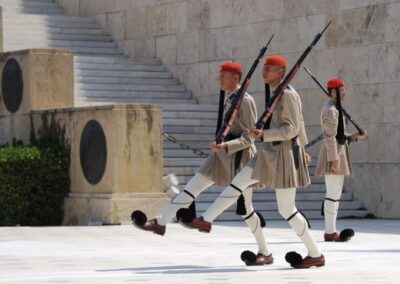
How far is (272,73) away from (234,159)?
932 mm

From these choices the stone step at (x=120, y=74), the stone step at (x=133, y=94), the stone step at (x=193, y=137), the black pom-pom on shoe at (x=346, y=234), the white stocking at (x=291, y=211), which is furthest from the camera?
the stone step at (x=120, y=74)

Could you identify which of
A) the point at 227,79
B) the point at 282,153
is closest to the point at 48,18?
the point at 227,79

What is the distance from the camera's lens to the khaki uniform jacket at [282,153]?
11266 millimetres

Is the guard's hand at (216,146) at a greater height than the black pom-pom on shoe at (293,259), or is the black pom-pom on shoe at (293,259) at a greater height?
the guard's hand at (216,146)

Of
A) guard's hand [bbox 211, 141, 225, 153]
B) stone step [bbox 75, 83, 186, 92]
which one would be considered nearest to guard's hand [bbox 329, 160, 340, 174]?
guard's hand [bbox 211, 141, 225, 153]

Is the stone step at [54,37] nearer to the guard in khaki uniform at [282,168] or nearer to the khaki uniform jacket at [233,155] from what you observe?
the khaki uniform jacket at [233,155]

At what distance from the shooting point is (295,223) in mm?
11289

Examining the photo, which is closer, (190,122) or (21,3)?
(190,122)

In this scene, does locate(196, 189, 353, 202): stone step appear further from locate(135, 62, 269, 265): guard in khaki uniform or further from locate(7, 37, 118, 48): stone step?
locate(7, 37, 118, 48): stone step

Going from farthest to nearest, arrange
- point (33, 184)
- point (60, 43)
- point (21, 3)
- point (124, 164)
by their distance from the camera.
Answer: point (21, 3) → point (60, 43) → point (33, 184) → point (124, 164)

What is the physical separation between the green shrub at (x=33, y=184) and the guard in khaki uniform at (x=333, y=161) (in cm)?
567

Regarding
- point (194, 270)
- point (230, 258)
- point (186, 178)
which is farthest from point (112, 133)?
point (194, 270)

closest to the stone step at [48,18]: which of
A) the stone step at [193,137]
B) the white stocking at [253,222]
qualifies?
the stone step at [193,137]

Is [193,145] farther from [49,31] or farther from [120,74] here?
[49,31]
